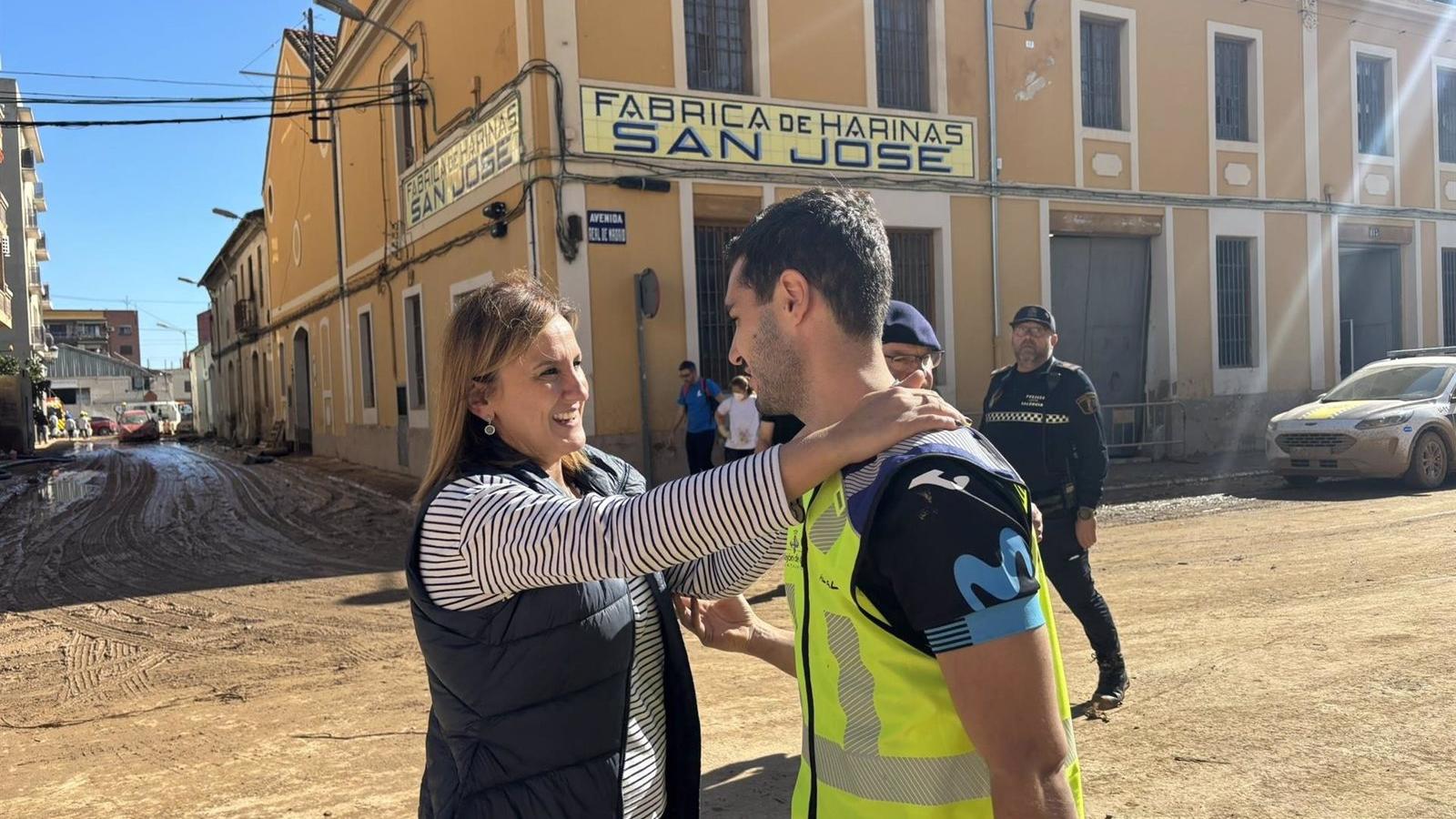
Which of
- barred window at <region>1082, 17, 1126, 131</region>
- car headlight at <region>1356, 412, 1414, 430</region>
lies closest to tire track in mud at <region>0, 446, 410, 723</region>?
car headlight at <region>1356, 412, 1414, 430</region>

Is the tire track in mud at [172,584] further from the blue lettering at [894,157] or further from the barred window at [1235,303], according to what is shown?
the barred window at [1235,303]

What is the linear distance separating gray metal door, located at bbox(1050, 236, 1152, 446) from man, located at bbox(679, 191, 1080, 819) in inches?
548

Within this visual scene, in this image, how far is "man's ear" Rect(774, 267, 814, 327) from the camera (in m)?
1.61

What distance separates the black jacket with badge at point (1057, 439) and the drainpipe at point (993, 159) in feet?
29.1

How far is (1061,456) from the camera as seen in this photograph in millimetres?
4996

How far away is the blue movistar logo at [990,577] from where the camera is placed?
4.36 ft

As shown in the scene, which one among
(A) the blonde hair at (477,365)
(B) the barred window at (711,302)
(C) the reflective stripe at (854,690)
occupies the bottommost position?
(C) the reflective stripe at (854,690)

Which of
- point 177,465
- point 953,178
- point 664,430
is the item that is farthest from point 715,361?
point 177,465

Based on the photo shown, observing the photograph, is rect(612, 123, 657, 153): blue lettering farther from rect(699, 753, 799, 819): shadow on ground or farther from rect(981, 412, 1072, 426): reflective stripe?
rect(699, 753, 799, 819): shadow on ground

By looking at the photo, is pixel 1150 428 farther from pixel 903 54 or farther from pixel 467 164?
pixel 467 164

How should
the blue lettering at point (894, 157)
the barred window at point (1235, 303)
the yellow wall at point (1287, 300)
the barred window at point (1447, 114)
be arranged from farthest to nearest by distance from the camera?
the barred window at point (1447, 114), the yellow wall at point (1287, 300), the barred window at point (1235, 303), the blue lettering at point (894, 157)

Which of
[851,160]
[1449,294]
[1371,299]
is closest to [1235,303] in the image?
[1371,299]

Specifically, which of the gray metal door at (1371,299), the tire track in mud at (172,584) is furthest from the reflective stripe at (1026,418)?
the gray metal door at (1371,299)

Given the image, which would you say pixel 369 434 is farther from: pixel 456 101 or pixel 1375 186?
pixel 1375 186
